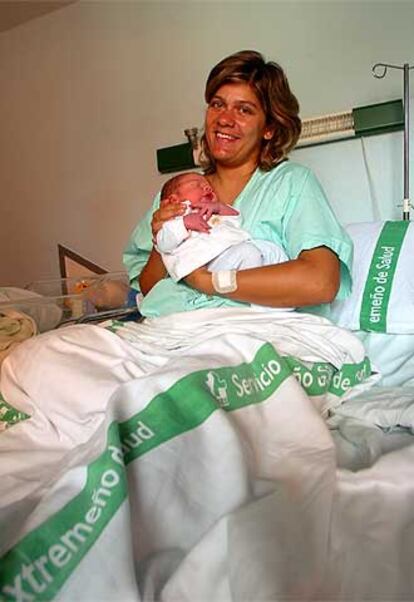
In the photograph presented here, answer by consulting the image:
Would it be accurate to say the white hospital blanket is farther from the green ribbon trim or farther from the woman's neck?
the woman's neck

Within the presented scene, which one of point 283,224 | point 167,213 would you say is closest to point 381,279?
point 283,224

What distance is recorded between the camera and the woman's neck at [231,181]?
1231mm

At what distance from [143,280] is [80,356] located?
20.5 inches

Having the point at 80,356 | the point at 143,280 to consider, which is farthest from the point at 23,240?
the point at 80,356

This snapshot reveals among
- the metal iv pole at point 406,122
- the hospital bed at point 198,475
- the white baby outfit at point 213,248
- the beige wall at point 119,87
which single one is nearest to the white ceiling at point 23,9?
the beige wall at point 119,87

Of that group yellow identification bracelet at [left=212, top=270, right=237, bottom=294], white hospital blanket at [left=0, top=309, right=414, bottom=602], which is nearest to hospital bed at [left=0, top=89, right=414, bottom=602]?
white hospital blanket at [left=0, top=309, right=414, bottom=602]

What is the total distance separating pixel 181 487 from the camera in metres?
0.54

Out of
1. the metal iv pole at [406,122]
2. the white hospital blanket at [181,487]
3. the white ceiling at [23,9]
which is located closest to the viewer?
the white hospital blanket at [181,487]

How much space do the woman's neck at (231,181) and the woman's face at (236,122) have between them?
0.11 ft

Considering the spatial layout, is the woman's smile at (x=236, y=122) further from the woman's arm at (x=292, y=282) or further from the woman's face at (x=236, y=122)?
the woman's arm at (x=292, y=282)

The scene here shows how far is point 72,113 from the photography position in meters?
2.74

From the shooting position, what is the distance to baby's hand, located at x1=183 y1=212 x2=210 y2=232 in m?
1.07

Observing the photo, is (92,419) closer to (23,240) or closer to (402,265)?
(402,265)

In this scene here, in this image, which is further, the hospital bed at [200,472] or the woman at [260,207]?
the woman at [260,207]
